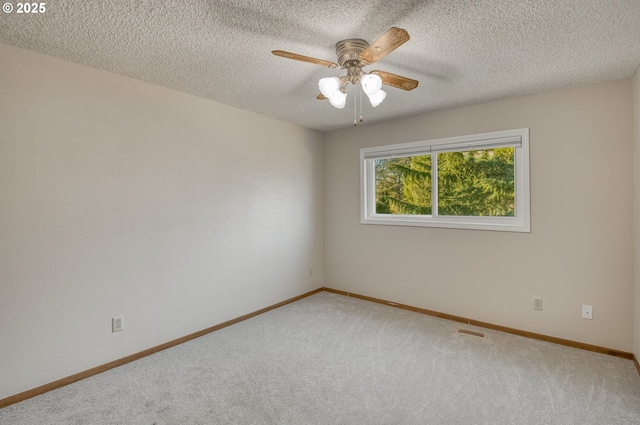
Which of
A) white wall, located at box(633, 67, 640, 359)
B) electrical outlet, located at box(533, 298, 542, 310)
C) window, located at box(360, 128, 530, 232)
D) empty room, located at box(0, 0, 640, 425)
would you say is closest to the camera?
empty room, located at box(0, 0, 640, 425)

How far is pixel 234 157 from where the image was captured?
11.0ft

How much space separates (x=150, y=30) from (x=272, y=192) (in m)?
2.18

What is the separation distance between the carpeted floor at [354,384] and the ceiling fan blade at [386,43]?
6.73 ft

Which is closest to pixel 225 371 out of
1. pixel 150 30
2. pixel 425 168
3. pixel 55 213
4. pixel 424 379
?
pixel 424 379

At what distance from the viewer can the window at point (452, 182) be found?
3080 mm

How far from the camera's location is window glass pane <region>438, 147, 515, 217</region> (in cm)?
317

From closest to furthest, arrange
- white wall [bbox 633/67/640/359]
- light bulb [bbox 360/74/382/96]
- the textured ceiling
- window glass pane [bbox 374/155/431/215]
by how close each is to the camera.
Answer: the textured ceiling → light bulb [bbox 360/74/382/96] → white wall [bbox 633/67/640/359] → window glass pane [bbox 374/155/431/215]

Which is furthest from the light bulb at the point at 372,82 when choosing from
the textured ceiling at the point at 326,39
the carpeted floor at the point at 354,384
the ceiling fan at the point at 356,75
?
the carpeted floor at the point at 354,384

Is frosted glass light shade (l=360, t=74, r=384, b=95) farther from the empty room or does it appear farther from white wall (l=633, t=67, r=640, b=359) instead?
white wall (l=633, t=67, r=640, b=359)

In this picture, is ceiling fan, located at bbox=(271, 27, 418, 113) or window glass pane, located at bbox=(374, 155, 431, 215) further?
window glass pane, located at bbox=(374, 155, 431, 215)

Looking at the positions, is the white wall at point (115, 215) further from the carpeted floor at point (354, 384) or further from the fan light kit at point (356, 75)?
the fan light kit at point (356, 75)

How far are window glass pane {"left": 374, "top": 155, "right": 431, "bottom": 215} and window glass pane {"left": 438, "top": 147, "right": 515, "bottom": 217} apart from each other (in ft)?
0.59

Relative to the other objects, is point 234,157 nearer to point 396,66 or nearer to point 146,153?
point 146,153

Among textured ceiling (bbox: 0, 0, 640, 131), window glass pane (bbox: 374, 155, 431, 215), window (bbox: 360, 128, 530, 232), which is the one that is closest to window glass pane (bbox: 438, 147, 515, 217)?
window (bbox: 360, 128, 530, 232)
